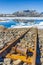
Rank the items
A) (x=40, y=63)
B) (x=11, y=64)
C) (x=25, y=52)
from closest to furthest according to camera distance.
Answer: (x=11, y=64)
(x=40, y=63)
(x=25, y=52)

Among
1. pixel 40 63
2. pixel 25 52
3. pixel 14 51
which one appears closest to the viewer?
pixel 40 63

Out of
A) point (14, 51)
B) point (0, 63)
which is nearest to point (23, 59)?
point (0, 63)

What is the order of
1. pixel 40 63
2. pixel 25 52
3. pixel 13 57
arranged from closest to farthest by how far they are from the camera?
pixel 40 63, pixel 13 57, pixel 25 52

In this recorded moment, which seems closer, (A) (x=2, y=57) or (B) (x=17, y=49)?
(A) (x=2, y=57)

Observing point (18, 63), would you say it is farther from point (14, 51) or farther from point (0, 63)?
point (14, 51)

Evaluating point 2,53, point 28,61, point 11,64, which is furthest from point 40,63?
point 2,53

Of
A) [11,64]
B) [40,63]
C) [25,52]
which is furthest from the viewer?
[25,52]

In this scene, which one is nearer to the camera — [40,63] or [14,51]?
[40,63]

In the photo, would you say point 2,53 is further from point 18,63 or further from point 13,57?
point 18,63
